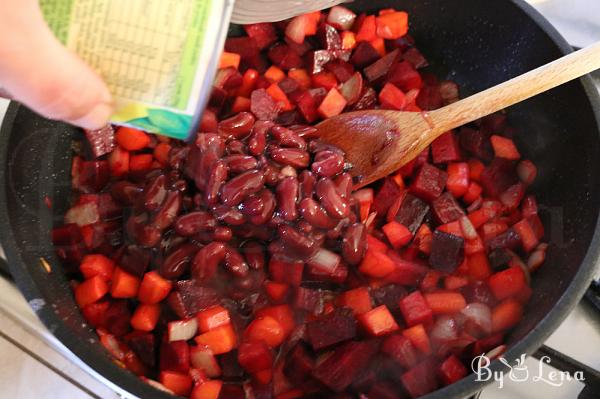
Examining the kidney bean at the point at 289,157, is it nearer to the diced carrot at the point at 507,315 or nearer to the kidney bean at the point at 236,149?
the kidney bean at the point at 236,149

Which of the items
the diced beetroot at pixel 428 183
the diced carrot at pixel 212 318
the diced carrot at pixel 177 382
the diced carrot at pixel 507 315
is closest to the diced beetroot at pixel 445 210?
the diced beetroot at pixel 428 183

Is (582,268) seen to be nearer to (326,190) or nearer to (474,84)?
(326,190)

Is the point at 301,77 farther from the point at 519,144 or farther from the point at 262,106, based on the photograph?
the point at 519,144

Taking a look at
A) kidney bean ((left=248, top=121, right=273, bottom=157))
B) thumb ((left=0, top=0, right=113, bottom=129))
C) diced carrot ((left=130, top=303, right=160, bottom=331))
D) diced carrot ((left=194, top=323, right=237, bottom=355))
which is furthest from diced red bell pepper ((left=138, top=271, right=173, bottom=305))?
thumb ((left=0, top=0, right=113, bottom=129))

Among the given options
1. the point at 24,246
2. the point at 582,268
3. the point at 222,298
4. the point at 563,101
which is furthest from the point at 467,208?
the point at 24,246

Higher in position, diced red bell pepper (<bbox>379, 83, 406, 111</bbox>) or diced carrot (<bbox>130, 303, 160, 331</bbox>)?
diced red bell pepper (<bbox>379, 83, 406, 111</bbox>)

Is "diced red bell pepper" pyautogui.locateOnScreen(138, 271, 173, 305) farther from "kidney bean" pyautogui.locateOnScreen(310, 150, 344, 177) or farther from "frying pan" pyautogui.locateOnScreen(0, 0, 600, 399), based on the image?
"kidney bean" pyautogui.locateOnScreen(310, 150, 344, 177)
